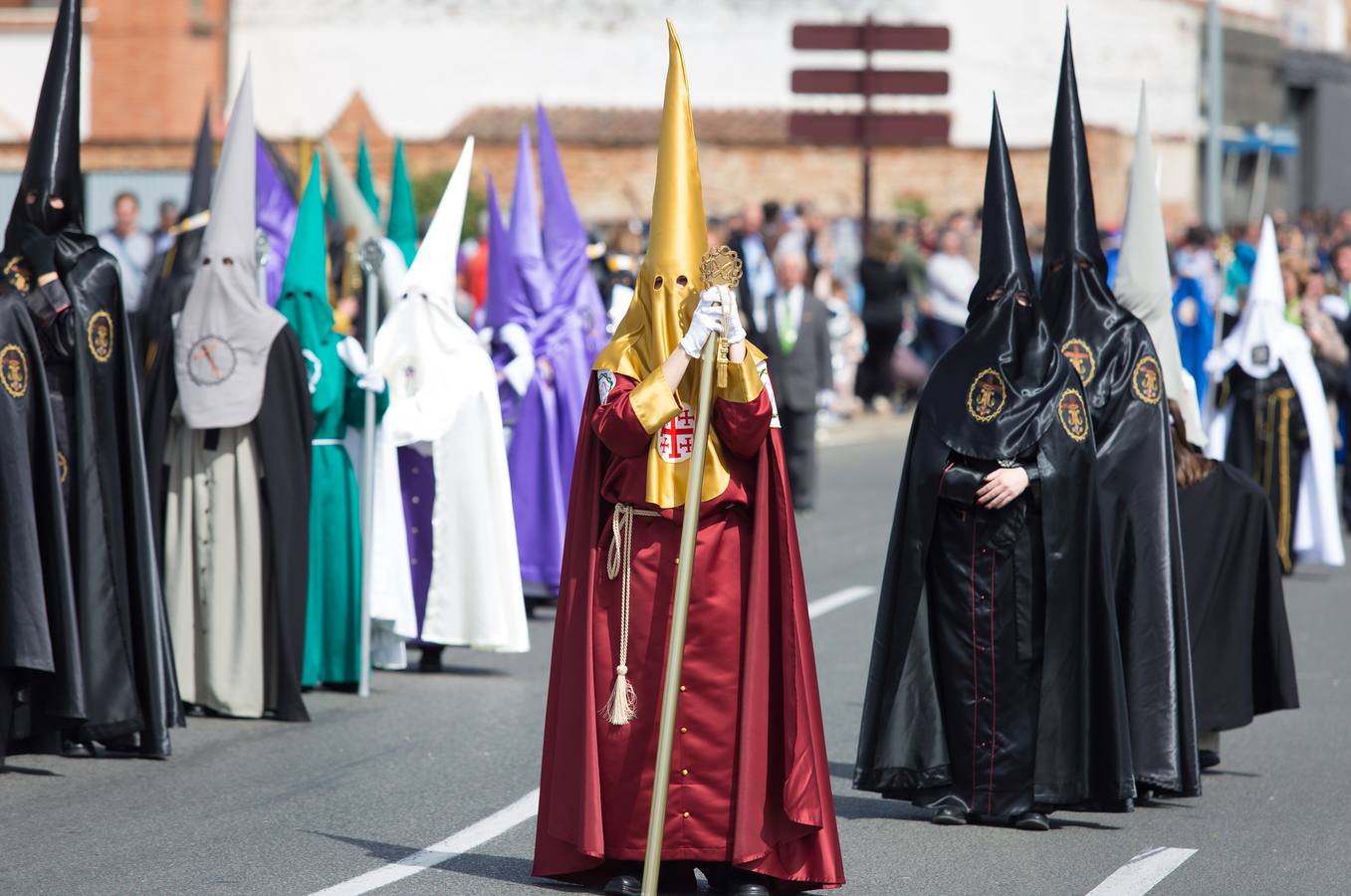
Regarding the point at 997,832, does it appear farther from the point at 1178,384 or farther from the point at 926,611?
the point at 1178,384

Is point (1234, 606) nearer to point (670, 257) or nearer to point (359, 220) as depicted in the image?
point (670, 257)

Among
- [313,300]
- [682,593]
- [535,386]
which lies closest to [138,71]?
[535,386]

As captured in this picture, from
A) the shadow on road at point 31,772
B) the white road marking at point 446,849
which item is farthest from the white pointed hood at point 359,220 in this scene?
the white road marking at point 446,849

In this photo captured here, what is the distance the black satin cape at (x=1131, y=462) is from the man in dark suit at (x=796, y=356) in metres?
9.31

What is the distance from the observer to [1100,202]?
39969 mm

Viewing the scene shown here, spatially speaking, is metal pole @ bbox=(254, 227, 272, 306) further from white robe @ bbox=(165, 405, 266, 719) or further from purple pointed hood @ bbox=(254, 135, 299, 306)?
purple pointed hood @ bbox=(254, 135, 299, 306)

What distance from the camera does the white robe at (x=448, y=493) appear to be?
11445 mm

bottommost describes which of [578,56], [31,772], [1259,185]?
[31,772]

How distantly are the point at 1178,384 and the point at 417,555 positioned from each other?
13.1 ft

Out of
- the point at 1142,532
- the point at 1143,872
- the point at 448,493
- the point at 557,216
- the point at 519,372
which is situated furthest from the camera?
the point at 557,216

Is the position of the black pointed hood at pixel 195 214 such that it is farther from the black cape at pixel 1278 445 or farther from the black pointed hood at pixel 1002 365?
the black cape at pixel 1278 445

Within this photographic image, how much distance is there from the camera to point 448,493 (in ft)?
38.2

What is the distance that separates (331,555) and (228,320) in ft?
4.39

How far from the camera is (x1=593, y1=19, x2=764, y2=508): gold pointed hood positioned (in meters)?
6.99
